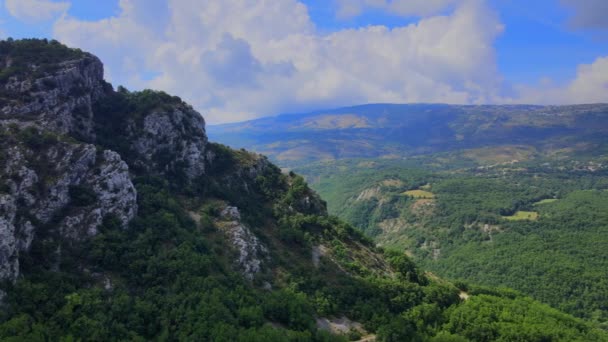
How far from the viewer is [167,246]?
7319cm

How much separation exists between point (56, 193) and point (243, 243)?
3420cm

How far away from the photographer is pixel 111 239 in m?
68.0

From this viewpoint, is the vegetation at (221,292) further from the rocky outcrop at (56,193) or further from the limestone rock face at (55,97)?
the limestone rock face at (55,97)

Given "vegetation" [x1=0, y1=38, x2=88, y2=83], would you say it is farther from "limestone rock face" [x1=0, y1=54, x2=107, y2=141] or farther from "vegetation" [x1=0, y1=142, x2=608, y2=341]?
"vegetation" [x1=0, y1=142, x2=608, y2=341]

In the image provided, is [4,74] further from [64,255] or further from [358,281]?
[358,281]

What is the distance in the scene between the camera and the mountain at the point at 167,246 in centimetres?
5703

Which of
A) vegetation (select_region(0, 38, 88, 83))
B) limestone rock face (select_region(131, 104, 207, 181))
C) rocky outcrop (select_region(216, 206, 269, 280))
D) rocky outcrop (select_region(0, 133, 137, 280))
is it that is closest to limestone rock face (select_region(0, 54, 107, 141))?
vegetation (select_region(0, 38, 88, 83))

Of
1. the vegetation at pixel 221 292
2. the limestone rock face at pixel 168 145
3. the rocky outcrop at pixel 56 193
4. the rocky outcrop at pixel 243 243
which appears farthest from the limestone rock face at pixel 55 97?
→ the rocky outcrop at pixel 243 243

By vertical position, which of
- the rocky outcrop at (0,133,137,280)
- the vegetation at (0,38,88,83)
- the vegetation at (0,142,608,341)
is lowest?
the vegetation at (0,142,608,341)

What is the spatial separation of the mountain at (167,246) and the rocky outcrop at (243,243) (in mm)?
303

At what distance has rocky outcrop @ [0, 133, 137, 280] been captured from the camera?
57506 mm

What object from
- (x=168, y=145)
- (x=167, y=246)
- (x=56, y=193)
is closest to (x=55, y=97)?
(x=168, y=145)

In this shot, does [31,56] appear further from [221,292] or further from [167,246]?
[221,292]

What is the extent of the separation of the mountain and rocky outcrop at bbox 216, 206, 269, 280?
0.30 metres
